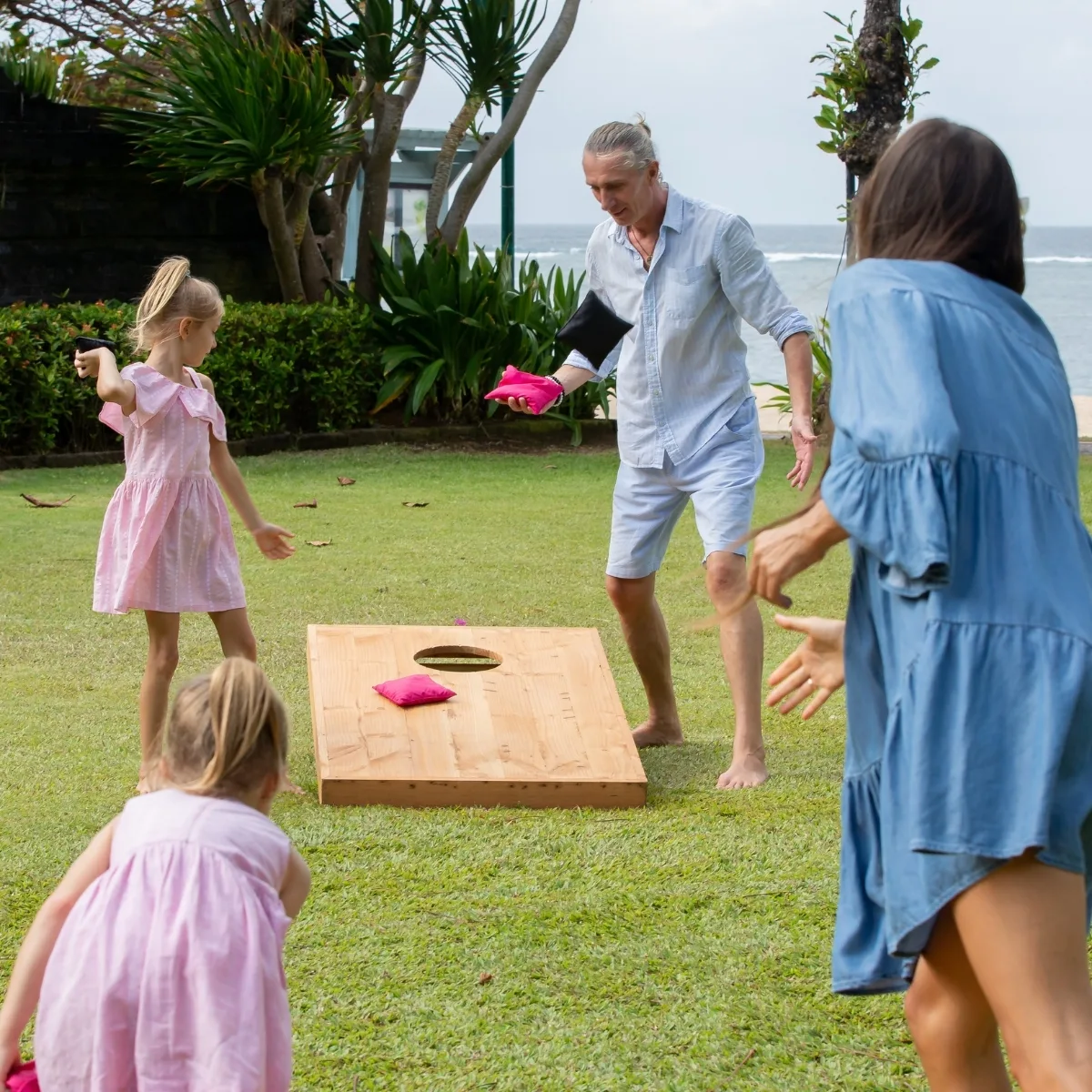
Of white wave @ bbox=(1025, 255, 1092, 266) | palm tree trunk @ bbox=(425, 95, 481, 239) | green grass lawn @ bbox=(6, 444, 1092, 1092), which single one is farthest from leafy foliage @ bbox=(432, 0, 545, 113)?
white wave @ bbox=(1025, 255, 1092, 266)

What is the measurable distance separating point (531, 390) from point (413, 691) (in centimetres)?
102

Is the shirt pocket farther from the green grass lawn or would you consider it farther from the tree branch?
the tree branch

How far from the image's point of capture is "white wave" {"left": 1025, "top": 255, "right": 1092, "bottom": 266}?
328 ft

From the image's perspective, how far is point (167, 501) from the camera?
428cm

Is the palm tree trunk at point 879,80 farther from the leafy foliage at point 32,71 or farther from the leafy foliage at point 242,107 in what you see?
the leafy foliage at point 32,71

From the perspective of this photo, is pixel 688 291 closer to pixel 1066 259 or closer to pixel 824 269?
pixel 824 269

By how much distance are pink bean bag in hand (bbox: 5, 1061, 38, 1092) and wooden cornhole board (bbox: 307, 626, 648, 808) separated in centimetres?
191

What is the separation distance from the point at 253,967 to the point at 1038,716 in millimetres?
1053

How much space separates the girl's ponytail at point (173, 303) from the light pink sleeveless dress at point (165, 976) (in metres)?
2.46

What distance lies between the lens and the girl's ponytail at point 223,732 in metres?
2.08

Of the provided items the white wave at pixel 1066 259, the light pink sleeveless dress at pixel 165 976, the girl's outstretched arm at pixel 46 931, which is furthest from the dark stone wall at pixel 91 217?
the white wave at pixel 1066 259

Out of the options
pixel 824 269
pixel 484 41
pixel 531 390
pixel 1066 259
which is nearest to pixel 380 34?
pixel 484 41

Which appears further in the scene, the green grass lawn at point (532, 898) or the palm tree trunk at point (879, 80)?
the palm tree trunk at point (879, 80)

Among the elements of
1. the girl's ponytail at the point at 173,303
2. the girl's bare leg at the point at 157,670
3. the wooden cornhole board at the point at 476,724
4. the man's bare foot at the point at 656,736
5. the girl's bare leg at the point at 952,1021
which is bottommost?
the man's bare foot at the point at 656,736
